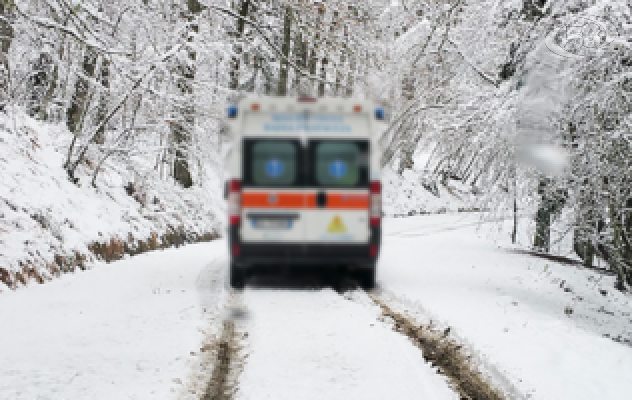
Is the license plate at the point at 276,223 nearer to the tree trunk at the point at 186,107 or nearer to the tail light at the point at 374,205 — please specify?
the tail light at the point at 374,205

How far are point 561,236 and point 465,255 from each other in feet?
15.5

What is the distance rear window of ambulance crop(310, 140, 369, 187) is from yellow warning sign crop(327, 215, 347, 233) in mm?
477

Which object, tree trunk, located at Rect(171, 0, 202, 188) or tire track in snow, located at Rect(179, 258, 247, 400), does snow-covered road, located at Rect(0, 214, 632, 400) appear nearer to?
tire track in snow, located at Rect(179, 258, 247, 400)

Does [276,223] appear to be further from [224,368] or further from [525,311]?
[525,311]

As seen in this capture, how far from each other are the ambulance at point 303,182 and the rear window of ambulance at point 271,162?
1cm

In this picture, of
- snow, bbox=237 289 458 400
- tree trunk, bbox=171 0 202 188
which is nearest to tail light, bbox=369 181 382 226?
snow, bbox=237 289 458 400

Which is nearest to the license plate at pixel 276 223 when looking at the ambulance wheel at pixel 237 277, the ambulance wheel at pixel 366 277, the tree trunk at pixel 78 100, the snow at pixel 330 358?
the snow at pixel 330 358

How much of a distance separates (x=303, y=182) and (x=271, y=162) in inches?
20.8

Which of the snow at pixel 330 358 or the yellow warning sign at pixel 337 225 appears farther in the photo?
the yellow warning sign at pixel 337 225

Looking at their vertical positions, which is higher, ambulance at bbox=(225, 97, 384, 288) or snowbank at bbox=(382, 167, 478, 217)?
ambulance at bbox=(225, 97, 384, 288)

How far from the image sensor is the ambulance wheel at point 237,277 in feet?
28.6

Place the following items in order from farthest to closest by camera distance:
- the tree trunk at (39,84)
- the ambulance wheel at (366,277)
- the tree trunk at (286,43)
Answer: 1. the tree trunk at (39,84)
2. the tree trunk at (286,43)
3. the ambulance wheel at (366,277)

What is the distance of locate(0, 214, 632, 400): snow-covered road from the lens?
4.93 meters

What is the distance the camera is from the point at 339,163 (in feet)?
26.1
